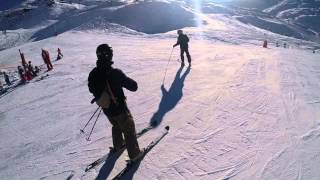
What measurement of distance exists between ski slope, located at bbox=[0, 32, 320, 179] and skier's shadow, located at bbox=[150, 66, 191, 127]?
0.03 meters

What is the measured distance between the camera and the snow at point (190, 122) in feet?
23.8

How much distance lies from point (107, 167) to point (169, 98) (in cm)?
505

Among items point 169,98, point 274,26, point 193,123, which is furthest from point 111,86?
point 274,26

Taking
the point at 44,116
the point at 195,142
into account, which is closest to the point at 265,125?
the point at 195,142

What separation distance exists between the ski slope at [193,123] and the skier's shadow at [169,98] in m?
0.03

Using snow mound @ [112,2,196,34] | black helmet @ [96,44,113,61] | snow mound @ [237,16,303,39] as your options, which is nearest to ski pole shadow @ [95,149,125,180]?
black helmet @ [96,44,113,61]

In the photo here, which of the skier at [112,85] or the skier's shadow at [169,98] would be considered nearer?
the skier at [112,85]

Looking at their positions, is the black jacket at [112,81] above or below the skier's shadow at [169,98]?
above

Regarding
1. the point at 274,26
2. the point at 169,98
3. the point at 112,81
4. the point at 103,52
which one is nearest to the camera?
the point at 103,52

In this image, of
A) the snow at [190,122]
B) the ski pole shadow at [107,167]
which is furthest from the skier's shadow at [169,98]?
the ski pole shadow at [107,167]

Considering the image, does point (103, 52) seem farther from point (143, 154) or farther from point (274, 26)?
point (274, 26)

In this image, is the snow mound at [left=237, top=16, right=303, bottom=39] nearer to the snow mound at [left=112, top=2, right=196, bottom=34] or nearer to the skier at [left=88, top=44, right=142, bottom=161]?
the snow mound at [left=112, top=2, right=196, bottom=34]

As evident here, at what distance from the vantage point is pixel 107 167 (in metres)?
7.40

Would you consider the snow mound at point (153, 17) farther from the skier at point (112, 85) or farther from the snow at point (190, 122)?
the skier at point (112, 85)
